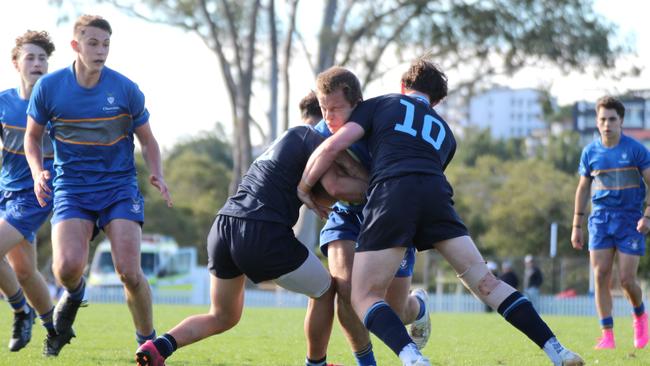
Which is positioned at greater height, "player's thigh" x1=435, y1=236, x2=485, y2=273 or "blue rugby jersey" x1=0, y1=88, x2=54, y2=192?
"blue rugby jersey" x1=0, y1=88, x2=54, y2=192

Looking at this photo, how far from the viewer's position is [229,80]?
105 ft

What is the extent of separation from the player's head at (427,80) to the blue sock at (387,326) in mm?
1503

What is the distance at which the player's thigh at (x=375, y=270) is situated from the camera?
6.66m

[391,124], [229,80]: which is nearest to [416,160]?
[391,124]

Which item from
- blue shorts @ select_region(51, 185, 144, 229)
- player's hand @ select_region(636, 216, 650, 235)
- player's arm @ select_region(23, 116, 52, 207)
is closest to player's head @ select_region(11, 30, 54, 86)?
player's arm @ select_region(23, 116, 52, 207)

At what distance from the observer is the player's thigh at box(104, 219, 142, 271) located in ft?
25.6

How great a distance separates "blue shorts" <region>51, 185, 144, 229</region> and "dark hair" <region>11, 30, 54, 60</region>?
200 cm

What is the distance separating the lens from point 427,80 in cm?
719

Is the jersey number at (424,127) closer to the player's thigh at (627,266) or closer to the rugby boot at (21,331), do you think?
the rugby boot at (21,331)

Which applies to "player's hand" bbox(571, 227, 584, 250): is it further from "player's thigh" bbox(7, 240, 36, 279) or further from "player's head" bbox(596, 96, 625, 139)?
"player's thigh" bbox(7, 240, 36, 279)

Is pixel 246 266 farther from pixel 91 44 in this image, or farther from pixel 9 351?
pixel 9 351

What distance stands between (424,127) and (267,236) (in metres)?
1.20

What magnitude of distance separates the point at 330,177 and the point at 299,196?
230 millimetres

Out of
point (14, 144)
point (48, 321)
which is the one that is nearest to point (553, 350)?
point (48, 321)
